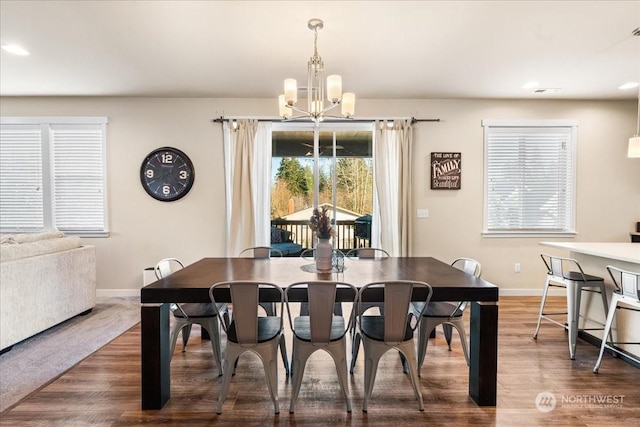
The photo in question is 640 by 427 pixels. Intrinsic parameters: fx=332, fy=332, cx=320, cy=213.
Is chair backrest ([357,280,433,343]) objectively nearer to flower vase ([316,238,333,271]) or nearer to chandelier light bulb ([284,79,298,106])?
flower vase ([316,238,333,271])

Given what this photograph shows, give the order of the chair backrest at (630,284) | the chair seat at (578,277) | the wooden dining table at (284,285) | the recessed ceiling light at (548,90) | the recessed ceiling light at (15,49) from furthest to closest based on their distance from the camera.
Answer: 1. the recessed ceiling light at (548,90)
2. the recessed ceiling light at (15,49)
3. the chair seat at (578,277)
4. the chair backrest at (630,284)
5. the wooden dining table at (284,285)

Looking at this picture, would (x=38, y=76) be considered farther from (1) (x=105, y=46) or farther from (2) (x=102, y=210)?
(2) (x=102, y=210)

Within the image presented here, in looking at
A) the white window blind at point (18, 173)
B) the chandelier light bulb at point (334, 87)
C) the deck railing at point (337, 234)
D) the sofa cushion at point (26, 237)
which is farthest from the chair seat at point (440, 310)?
the white window blind at point (18, 173)

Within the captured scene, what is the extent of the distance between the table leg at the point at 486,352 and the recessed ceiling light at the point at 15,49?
445cm

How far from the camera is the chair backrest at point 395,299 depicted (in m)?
1.94

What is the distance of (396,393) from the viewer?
224 centimetres

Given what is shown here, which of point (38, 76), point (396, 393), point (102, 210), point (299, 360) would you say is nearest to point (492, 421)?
point (396, 393)

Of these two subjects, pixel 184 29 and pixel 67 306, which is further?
pixel 67 306

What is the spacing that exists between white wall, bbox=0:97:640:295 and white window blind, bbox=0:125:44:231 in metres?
0.94

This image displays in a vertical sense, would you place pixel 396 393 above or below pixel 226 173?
below

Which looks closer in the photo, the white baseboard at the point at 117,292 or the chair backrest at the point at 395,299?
the chair backrest at the point at 395,299

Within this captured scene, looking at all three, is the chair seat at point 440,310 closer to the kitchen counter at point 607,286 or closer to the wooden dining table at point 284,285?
the wooden dining table at point 284,285

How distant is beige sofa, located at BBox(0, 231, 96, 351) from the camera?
2.86 meters

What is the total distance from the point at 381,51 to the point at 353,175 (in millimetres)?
1827
